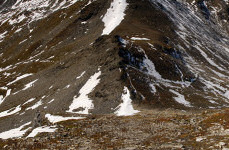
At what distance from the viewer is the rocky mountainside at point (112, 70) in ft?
203

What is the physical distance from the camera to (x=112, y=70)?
2916 inches

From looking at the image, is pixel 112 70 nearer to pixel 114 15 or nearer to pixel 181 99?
pixel 181 99

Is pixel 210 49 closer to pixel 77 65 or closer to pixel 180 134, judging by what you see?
pixel 77 65

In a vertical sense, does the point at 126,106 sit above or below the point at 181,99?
above

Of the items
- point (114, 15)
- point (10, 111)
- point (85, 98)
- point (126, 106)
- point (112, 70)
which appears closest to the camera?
point (126, 106)

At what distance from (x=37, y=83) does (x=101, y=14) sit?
69.7 meters

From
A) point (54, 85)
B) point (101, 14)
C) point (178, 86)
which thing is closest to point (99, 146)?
point (178, 86)

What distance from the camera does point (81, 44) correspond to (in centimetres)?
12088

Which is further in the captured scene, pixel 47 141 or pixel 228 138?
pixel 47 141

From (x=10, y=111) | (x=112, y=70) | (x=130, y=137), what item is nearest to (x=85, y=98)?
(x=112, y=70)

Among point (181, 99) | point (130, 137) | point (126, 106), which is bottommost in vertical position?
point (181, 99)

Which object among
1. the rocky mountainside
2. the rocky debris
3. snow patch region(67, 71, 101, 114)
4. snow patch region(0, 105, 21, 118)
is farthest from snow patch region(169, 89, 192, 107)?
snow patch region(0, 105, 21, 118)

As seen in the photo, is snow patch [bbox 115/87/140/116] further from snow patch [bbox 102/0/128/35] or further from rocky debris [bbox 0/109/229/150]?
snow patch [bbox 102/0/128/35]

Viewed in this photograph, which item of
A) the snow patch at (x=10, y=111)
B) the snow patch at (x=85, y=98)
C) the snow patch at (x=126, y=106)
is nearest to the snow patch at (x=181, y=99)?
the snow patch at (x=126, y=106)
